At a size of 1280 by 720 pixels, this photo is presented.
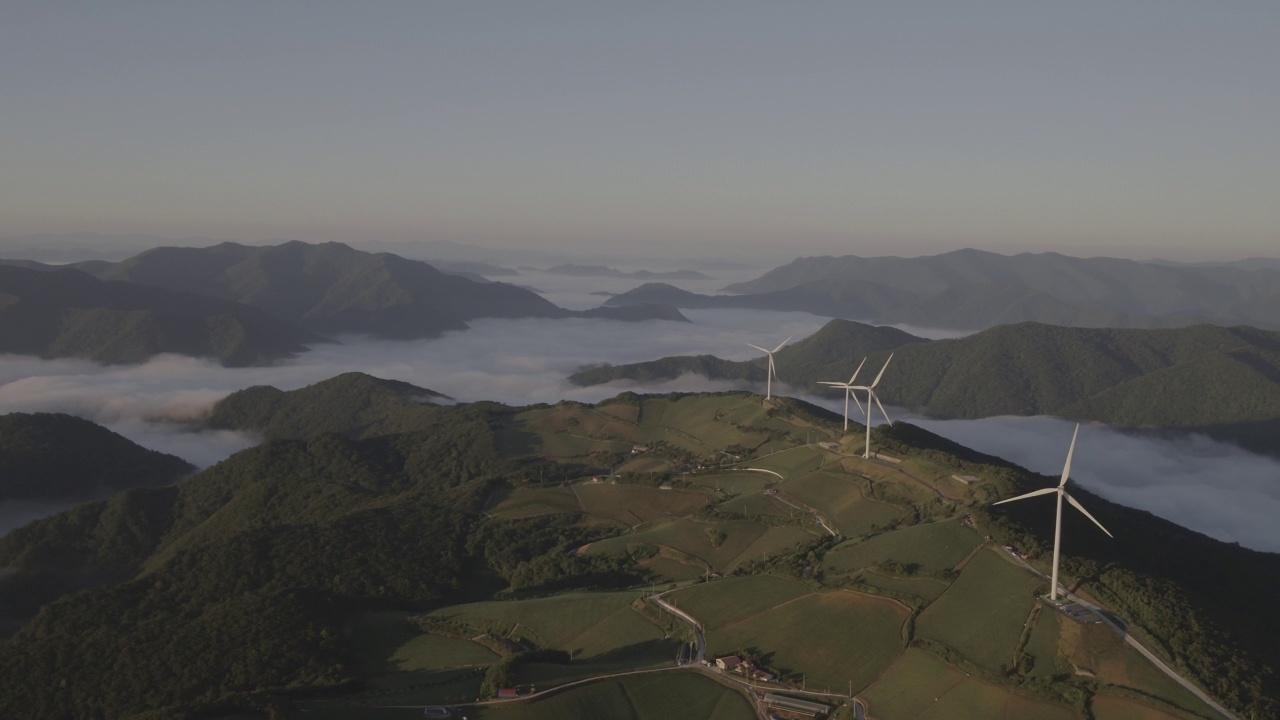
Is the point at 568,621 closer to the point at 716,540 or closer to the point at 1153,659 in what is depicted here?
the point at 716,540

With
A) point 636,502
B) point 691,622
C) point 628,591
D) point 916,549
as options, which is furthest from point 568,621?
point 636,502

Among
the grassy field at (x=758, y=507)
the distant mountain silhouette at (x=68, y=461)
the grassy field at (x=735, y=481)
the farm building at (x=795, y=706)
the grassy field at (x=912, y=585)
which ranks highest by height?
the grassy field at (x=912, y=585)

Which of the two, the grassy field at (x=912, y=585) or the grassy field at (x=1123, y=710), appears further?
the grassy field at (x=912, y=585)

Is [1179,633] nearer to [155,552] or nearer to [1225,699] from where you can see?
[1225,699]

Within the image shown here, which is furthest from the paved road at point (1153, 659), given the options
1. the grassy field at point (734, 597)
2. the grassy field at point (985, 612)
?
the grassy field at point (734, 597)

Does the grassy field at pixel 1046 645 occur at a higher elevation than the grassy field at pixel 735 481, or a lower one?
higher

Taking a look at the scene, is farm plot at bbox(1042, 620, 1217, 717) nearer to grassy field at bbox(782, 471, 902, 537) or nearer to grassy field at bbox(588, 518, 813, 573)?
grassy field at bbox(782, 471, 902, 537)

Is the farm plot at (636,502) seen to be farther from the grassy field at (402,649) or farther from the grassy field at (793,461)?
the grassy field at (402,649)
